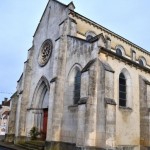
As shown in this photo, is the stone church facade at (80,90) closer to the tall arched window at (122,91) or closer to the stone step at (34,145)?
the tall arched window at (122,91)

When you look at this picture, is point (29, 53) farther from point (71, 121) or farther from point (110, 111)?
point (110, 111)

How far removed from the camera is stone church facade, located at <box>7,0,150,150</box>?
13625mm

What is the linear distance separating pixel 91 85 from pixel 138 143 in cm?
637

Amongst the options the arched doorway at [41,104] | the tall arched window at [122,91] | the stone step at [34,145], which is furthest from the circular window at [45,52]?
the tall arched window at [122,91]

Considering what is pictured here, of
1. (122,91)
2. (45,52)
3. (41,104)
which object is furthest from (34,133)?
(122,91)

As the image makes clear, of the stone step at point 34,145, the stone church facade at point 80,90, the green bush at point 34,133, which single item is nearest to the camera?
the stone church facade at point 80,90

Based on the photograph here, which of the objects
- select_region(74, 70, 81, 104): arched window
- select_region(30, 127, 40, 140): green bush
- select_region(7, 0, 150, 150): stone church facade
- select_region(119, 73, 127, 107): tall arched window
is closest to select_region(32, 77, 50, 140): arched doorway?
select_region(7, 0, 150, 150): stone church facade

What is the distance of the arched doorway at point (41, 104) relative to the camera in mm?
21230

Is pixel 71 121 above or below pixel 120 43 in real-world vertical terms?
below

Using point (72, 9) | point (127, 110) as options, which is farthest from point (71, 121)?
point (72, 9)

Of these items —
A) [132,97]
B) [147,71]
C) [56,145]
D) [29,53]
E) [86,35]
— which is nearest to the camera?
[56,145]

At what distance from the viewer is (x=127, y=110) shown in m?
16.4

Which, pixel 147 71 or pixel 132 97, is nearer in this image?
pixel 132 97

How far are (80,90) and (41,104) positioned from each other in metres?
7.75
